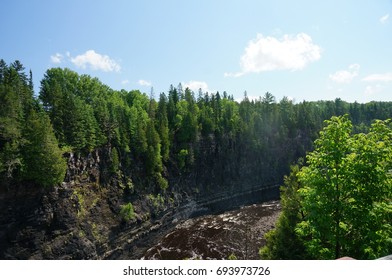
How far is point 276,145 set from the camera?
8531cm

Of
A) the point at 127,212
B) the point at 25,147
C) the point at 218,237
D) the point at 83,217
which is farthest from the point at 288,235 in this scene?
the point at 25,147

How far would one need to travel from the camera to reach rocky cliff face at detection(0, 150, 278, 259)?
2962cm

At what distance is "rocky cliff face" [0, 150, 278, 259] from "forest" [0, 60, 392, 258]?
1027 mm

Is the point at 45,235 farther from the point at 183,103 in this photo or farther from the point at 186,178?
the point at 183,103

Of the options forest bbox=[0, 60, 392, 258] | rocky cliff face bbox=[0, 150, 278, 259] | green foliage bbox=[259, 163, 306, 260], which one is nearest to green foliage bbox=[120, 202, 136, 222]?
rocky cliff face bbox=[0, 150, 278, 259]

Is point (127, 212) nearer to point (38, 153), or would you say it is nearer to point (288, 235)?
point (38, 153)

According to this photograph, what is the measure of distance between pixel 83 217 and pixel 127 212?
23.3ft

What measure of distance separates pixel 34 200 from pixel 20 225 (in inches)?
116

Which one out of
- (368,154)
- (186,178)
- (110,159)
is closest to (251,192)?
(186,178)

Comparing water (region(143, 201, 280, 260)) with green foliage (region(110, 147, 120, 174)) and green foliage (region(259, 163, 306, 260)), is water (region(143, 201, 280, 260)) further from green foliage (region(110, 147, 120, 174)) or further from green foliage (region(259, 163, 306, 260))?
green foliage (region(259, 163, 306, 260))

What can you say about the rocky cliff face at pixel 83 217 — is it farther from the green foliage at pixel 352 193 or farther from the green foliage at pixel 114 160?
the green foliage at pixel 352 193

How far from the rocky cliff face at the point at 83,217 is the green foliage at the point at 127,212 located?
0.44 metres

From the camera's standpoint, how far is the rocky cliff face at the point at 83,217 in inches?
1166

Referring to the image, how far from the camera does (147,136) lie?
5044 centimetres
